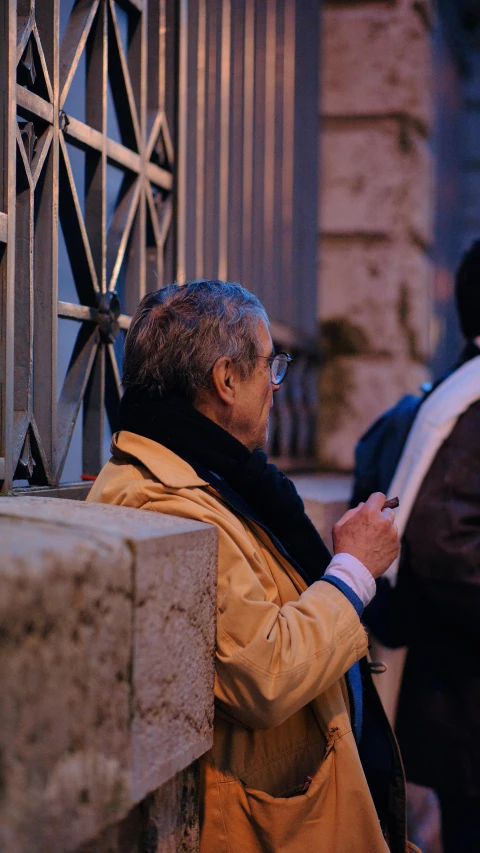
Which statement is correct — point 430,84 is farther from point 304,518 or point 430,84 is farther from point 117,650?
point 117,650

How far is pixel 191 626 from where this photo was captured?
1.45 meters

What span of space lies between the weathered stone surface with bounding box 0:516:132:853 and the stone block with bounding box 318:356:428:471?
3864 millimetres

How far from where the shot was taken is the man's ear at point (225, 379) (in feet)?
6.13

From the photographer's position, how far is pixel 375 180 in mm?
4984

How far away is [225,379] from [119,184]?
119 centimetres

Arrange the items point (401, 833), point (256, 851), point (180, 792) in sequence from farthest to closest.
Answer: point (401, 833) → point (256, 851) → point (180, 792)

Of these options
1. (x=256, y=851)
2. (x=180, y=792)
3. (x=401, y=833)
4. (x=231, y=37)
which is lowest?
(x=401, y=833)

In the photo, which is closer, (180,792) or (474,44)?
(180,792)

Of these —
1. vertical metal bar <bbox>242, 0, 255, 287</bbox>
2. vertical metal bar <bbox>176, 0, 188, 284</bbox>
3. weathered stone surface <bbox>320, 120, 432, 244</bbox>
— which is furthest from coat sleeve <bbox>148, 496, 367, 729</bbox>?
weathered stone surface <bbox>320, 120, 432, 244</bbox>

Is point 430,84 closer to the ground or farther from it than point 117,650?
farther from it

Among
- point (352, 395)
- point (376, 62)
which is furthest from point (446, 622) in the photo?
point (376, 62)

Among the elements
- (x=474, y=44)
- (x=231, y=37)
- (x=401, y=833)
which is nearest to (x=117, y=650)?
(x=401, y=833)

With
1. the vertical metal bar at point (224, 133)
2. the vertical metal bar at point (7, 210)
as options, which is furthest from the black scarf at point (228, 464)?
the vertical metal bar at point (224, 133)

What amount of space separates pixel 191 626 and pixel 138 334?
698 mm
